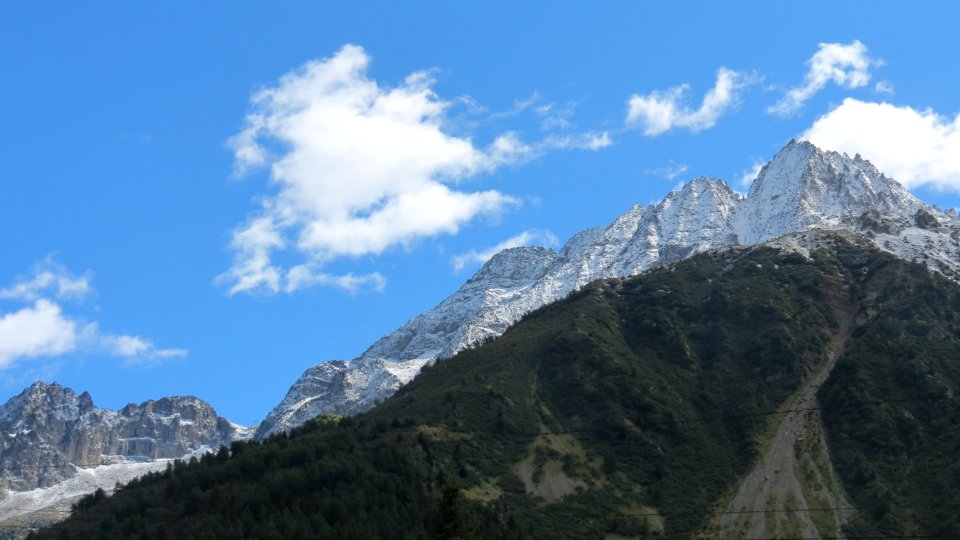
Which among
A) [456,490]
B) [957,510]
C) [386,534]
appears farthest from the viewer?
[957,510]

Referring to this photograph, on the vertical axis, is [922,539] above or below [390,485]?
below

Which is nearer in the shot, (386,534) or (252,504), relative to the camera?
(386,534)

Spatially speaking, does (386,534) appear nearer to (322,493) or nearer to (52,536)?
(322,493)

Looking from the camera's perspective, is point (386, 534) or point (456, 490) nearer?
point (456, 490)

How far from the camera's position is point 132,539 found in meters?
186

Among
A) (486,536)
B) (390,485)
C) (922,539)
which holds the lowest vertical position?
(922,539)

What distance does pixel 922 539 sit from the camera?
617ft

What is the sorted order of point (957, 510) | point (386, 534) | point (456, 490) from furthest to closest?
point (957, 510) → point (386, 534) → point (456, 490)

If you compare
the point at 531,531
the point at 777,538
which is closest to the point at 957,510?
the point at 777,538

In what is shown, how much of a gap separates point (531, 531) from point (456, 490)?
77.5 meters

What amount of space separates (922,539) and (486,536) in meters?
71.3

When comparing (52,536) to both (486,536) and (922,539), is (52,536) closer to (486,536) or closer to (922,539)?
(486,536)

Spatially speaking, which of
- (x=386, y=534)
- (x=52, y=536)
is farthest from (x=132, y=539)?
(x=386, y=534)

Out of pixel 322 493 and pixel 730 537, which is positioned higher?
pixel 322 493
